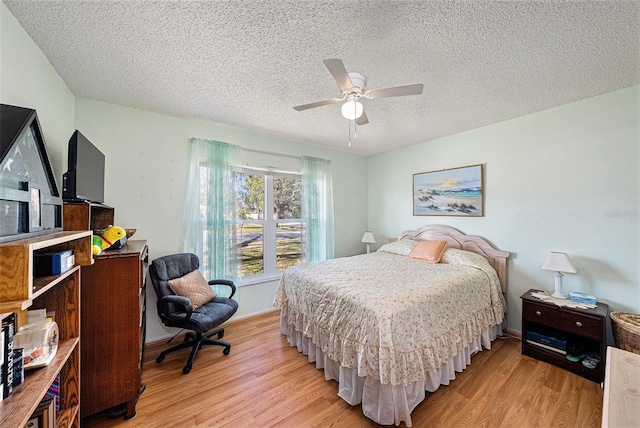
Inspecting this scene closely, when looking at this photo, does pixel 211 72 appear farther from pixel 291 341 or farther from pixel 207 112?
pixel 291 341

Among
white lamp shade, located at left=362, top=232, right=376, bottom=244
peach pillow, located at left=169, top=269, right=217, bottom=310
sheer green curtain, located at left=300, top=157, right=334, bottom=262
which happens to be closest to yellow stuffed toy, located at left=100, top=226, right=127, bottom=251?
peach pillow, located at left=169, top=269, right=217, bottom=310

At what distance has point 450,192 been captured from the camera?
11.2ft

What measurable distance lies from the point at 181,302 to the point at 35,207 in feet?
4.77

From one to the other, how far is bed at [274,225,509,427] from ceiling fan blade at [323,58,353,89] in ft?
5.13

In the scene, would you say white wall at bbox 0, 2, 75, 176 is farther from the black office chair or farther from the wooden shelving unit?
the black office chair

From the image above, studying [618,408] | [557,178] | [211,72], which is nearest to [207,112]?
[211,72]

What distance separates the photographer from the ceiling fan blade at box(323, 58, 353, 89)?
4.52ft

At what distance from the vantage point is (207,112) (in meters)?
2.65

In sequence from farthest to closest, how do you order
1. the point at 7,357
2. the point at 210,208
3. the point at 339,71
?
1. the point at 210,208
2. the point at 339,71
3. the point at 7,357

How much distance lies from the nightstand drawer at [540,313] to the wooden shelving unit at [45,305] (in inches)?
137

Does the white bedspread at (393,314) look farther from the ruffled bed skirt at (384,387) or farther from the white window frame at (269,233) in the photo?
the white window frame at (269,233)

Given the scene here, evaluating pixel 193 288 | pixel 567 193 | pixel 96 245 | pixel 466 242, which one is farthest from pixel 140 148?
pixel 567 193

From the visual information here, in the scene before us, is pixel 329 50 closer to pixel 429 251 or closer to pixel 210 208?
pixel 210 208

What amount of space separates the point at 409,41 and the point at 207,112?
2153 millimetres
